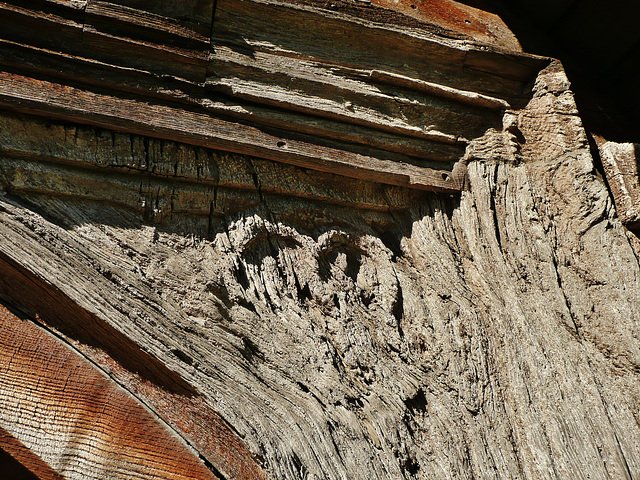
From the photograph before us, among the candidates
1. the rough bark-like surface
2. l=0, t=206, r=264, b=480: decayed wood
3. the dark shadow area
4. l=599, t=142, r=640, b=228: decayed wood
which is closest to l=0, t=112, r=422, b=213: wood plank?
the rough bark-like surface

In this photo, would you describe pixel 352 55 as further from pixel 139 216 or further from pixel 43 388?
pixel 43 388

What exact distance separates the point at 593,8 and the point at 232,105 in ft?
5.73

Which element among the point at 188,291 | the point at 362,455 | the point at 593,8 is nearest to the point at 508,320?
the point at 362,455

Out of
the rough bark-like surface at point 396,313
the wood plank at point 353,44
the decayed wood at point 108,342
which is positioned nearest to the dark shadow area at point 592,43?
the wood plank at point 353,44

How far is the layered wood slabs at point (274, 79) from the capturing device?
152cm

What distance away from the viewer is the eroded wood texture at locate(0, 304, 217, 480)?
3.88 ft

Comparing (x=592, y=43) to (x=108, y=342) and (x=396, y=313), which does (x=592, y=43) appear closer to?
(x=396, y=313)

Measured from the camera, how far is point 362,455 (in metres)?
1.32

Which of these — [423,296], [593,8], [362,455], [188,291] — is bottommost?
[362,455]

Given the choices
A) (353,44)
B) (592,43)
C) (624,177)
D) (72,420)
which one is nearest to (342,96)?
(353,44)

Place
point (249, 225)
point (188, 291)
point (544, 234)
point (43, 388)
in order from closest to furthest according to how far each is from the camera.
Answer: point (43, 388) < point (188, 291) < point (249, 225) < point (544, 234)

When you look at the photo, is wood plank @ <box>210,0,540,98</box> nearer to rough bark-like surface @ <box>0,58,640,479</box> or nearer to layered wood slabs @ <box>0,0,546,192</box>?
layered wood slabs @ <box>0,0,546,192</box>

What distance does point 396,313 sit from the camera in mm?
1646

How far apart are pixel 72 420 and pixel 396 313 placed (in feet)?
2.89
